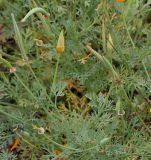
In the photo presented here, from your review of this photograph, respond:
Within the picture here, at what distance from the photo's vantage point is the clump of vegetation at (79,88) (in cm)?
153

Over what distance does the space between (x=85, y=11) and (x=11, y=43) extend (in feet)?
1.43

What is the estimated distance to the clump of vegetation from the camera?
1533mm

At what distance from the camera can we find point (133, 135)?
1598 millimetres

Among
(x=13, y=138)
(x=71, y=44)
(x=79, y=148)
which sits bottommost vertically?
(x=13, y=138)

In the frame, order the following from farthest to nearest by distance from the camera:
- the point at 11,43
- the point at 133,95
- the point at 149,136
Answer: the point at 11,43 < the point at 133,95 < the point at 149,136

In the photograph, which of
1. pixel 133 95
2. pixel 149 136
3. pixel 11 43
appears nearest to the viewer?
pixel 149 136

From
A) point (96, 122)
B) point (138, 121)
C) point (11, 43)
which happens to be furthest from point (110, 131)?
point (11, 43)

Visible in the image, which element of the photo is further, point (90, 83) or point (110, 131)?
point (90, 83)

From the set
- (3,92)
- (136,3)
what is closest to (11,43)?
(3,92)

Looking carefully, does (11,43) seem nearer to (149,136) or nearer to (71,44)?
(71,44)

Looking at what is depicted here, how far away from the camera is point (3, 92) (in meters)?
1.76

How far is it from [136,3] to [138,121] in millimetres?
527

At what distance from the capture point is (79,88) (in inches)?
73.2

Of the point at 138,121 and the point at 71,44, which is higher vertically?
the point at 71,44
